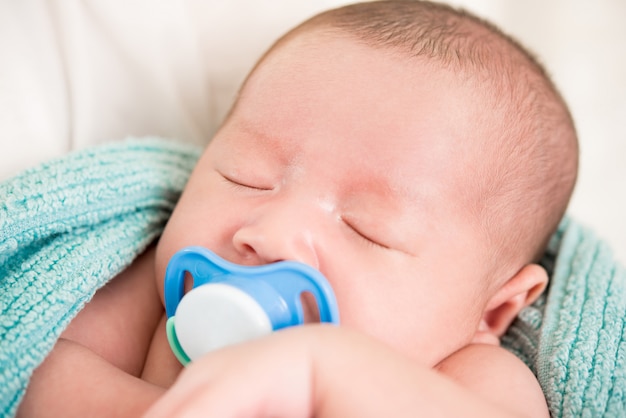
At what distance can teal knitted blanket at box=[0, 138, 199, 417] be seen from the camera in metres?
0.95

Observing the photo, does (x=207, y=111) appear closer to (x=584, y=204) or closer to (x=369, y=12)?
(x=369, y=12)

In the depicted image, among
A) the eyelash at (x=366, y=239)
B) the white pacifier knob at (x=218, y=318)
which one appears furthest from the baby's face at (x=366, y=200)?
the white pacifier knob at (x=218, y=318)

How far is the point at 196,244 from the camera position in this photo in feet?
3.44

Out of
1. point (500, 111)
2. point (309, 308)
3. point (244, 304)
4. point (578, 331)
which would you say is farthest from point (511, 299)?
point (244, 304)

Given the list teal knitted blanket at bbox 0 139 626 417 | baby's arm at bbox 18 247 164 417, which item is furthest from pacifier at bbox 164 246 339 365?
teal knitted blanket at bbox 0 139 626 417

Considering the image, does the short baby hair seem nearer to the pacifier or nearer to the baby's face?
the baby's face

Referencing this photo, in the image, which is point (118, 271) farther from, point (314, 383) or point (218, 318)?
point (314, 383)

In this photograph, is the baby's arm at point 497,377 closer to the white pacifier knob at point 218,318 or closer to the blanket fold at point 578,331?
the blanket fold at point 578,331

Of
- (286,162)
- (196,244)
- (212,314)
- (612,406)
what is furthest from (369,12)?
(612,406)

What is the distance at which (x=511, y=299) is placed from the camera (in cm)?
121

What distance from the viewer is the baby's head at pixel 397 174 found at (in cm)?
100

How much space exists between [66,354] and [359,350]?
47cm

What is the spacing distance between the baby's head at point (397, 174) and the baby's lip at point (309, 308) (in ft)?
0.13

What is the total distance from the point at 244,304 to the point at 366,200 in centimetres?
26
